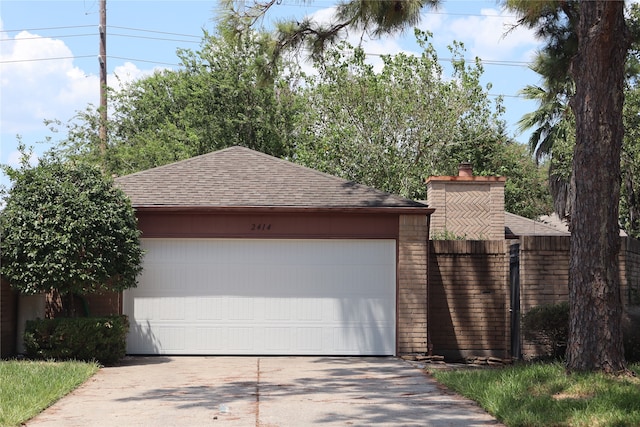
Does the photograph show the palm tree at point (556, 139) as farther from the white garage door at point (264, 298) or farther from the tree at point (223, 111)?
the white garage door at point (264, 298)

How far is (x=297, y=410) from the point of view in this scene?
366 inches

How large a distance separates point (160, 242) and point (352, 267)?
12.1 feet

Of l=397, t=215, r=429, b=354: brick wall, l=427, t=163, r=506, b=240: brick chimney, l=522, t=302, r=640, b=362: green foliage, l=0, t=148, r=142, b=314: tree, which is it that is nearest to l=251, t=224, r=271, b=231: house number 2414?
l=0, t=148, r=142, b=314: tree

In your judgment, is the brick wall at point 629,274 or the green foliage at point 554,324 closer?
the green foliage at point 554,324

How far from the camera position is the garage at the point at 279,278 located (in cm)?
1573

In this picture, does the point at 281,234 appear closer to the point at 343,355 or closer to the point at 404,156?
the point at 343,355

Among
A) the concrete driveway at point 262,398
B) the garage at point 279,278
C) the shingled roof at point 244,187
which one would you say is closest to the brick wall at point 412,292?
the garage at point 279,278

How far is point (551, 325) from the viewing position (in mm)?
14039

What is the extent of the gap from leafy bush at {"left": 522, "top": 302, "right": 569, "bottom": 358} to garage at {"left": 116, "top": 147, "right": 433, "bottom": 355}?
7.19 feet

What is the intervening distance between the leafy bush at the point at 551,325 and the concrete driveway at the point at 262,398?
219cm

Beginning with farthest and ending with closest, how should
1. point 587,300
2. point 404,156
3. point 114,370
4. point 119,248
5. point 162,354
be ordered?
point 404,156 → point 162,354 → point 119,248 → point 114,370 → point 587,300

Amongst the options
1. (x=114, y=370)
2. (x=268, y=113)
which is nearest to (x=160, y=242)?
(x=114, y=370)

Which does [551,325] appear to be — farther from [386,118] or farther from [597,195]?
[386,118]

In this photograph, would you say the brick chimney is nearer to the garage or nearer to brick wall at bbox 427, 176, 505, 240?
brick wall at bbox 427, 176, 505, 240
